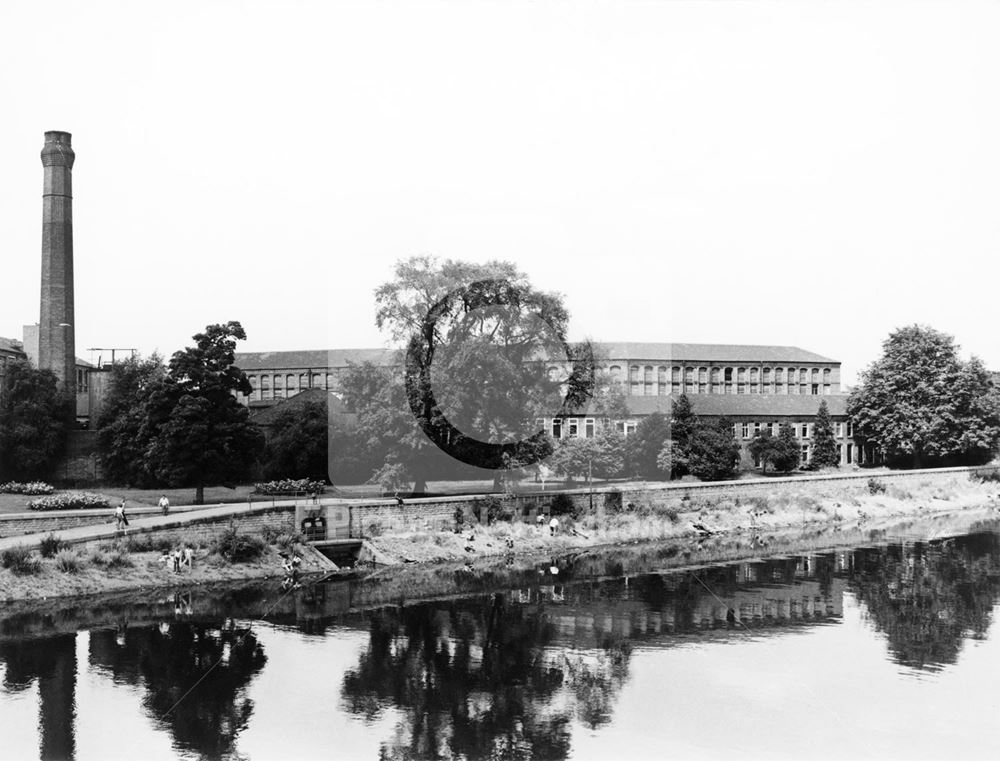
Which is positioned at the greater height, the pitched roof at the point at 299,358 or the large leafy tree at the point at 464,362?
the pitched roof at the point at 299,358

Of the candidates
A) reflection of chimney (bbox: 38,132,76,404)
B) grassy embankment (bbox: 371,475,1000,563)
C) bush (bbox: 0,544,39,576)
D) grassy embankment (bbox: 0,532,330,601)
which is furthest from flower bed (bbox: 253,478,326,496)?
bush (bbox: 0,544,39,576)

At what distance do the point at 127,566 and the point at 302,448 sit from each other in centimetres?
1715

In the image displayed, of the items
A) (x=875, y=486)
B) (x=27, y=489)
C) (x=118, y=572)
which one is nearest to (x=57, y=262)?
(x=27, y=489)

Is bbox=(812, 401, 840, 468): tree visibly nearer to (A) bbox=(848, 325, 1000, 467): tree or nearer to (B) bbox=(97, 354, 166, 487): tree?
(A) bbox=(848, 325, 1000, 467): tree

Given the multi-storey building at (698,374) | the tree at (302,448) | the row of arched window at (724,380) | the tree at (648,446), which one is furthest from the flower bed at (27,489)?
the row of arched window at (724,380)

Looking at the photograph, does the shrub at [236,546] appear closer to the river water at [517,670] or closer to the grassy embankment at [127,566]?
the grassy embankment at [127,566]

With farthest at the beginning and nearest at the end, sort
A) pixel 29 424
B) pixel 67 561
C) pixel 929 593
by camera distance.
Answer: pixel 29 424 → pixel 929 593 → pixel 67 561

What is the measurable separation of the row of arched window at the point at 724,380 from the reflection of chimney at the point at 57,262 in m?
45.1

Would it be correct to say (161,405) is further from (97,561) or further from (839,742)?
(839,742)

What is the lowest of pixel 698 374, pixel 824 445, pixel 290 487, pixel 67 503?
pixel 67 503

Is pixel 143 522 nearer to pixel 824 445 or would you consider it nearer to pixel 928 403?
pixel 824 445

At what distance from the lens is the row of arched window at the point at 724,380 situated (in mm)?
85812

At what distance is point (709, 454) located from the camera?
57219 mm

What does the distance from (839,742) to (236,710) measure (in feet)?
36.8
